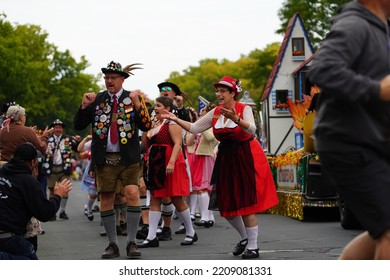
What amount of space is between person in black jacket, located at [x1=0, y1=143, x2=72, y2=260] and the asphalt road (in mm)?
2282

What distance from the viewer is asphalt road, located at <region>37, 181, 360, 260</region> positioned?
10047 mm

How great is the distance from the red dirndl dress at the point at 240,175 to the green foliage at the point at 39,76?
4517 cm

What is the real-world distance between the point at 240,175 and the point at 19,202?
2.74 m

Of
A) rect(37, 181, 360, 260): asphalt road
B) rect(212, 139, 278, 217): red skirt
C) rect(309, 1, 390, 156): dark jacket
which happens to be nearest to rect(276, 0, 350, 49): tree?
rect(37, 181, 360, 260): asphalt road

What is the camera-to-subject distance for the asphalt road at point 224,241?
1005 cm

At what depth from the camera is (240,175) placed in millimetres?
9797

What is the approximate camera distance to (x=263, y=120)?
1868 inches

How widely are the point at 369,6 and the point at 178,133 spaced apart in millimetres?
6747

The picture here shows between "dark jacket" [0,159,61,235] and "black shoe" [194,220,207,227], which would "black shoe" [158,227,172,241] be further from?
"dark jacket" [0,159,61,235]

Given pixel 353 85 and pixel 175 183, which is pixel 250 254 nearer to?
pixel 175 183

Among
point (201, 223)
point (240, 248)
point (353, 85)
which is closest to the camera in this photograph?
point (353, 85)

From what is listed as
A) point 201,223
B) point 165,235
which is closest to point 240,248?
point 165,235
